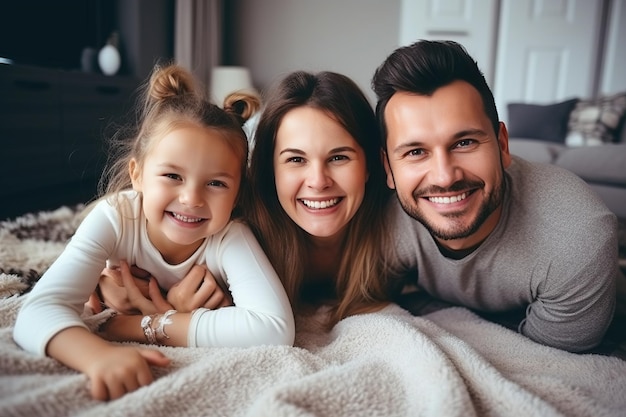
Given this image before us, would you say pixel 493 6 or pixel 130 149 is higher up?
pixel 493 6

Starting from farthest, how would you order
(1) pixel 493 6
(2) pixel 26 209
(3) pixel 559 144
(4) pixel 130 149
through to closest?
(1) pixel 493 6 < (3) pixel 559 144 < (2) pixel 26 209 < (4) pixel 130 149

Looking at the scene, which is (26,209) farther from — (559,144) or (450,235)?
(559,144)

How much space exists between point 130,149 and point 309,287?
1.96 ft

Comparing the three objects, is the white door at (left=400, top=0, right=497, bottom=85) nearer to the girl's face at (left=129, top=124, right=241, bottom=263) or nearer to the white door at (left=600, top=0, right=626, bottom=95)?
the white door at (left=600, top=0, right=626, bottom=95)

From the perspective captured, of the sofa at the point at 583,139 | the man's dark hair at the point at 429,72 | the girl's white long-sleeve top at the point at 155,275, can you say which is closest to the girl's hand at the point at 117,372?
the girl's white long-sleeve top at the point at 155,275

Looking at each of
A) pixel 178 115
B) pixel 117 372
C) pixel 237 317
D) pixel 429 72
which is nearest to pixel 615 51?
pixel 429 72

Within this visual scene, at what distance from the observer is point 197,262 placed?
1.07 m

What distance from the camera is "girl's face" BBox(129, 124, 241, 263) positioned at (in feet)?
3.13

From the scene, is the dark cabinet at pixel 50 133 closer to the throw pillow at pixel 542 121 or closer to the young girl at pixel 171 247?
the young girl at pixel 171 247

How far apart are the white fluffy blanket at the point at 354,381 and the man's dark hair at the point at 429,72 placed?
0.48 m

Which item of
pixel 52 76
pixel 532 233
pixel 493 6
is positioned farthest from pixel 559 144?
pixel 52 76

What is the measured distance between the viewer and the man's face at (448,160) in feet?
3.18

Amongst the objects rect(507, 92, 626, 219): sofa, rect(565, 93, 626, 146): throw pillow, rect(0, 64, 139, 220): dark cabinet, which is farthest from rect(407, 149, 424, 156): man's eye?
rect(565, 93, 626, 146): throw pillow

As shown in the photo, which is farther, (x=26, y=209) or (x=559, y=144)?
(x=559, y=144)
